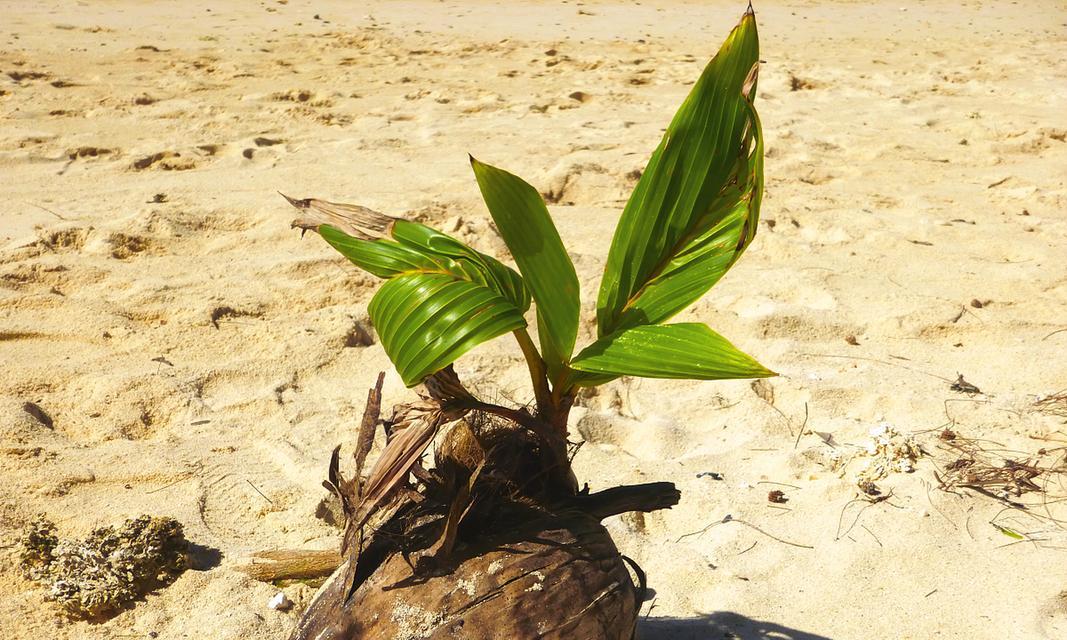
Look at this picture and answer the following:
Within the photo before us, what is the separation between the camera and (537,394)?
1.62 m

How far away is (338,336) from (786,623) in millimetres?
1768

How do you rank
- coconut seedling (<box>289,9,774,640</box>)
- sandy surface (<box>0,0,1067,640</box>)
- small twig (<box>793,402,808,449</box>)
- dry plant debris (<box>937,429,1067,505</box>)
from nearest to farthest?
coconut seedling (<box>289,9,774,640</box>), sandy surface (<box>0,0,1067,640</box>), dry plant debris (<box>937,429,1067,505</box>), small twig (<box>793,402,808,449</box>)

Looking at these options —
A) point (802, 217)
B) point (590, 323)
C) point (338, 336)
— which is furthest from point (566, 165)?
point (338, 336)

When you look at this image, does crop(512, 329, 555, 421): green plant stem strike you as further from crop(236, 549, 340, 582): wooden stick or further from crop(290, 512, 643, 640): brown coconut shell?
crop(236, 549, 340, 582): wooden stick

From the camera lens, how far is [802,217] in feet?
14.2

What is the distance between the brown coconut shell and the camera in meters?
1.52

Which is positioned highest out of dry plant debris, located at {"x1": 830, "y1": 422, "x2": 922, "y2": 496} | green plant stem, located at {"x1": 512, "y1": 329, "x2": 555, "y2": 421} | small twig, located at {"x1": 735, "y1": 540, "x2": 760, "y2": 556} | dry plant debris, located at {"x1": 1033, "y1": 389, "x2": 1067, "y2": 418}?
green plant stem, located at {"x1": 512, "y1": 329, "x2": 555, "y2": 421}

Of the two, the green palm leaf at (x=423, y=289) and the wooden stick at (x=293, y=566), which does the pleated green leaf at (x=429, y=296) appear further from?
the wooden stick at (x=293, y=566)

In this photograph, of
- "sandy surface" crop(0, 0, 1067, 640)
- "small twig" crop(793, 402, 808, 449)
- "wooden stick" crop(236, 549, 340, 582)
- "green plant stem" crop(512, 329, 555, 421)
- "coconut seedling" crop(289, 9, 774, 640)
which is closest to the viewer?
"coconut seedling" crop(289, 9, 774, 640)

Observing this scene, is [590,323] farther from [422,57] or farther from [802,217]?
[422,57]

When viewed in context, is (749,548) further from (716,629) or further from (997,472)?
(997,472)

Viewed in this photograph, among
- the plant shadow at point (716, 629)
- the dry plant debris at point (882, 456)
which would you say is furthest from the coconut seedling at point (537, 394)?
the dry plant debris at point (882, 456)

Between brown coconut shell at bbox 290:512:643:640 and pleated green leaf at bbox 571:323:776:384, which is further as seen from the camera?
brown coconut shell at bbox 290:512:643:640

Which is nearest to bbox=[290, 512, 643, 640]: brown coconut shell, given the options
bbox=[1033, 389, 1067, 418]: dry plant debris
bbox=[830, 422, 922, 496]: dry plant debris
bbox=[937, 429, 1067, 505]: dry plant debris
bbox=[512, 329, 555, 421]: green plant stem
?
bbox=[512, 329, 555, 421]: green plant stem
